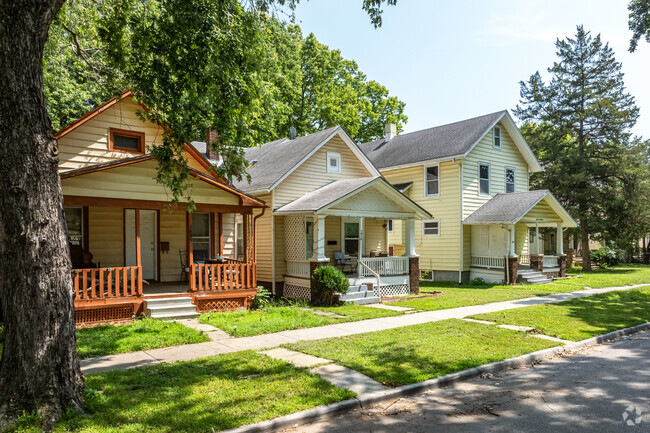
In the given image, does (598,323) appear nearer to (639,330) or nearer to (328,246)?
(639,330)

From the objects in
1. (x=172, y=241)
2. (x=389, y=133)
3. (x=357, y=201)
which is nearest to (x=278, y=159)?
(x=357, y=201)

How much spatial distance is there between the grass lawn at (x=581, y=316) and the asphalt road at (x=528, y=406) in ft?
8.38

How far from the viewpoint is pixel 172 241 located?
15.2m

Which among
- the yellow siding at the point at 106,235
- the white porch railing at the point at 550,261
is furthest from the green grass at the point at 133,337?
the white porch railing at the point at 550,261

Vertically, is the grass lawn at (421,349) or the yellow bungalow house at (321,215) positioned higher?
the yellow bungalow house at (321,215)

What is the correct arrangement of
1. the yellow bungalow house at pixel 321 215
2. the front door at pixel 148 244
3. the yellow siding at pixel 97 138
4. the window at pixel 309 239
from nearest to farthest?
the yellow siding at pixel 97 138 → the front door at pixel 148 244 → the yellow bungalow house at pixel 321 215 → the window at pixel 309 239

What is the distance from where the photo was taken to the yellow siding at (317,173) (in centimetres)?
1625

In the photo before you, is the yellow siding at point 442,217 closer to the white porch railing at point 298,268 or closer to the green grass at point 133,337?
the white porch railing at point 298,268

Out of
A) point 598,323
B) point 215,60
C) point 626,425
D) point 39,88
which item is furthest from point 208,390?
point 598,323

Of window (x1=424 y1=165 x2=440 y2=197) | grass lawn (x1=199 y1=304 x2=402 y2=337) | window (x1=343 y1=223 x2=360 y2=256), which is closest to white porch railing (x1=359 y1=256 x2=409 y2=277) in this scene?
window (x1=343 y1=223 x2=360 y2=256)

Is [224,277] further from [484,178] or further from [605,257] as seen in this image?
[605,257]

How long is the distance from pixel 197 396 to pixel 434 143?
65.3ft

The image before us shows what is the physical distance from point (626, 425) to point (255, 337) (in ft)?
21.4

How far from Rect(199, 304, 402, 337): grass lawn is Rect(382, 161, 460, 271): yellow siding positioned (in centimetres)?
975
